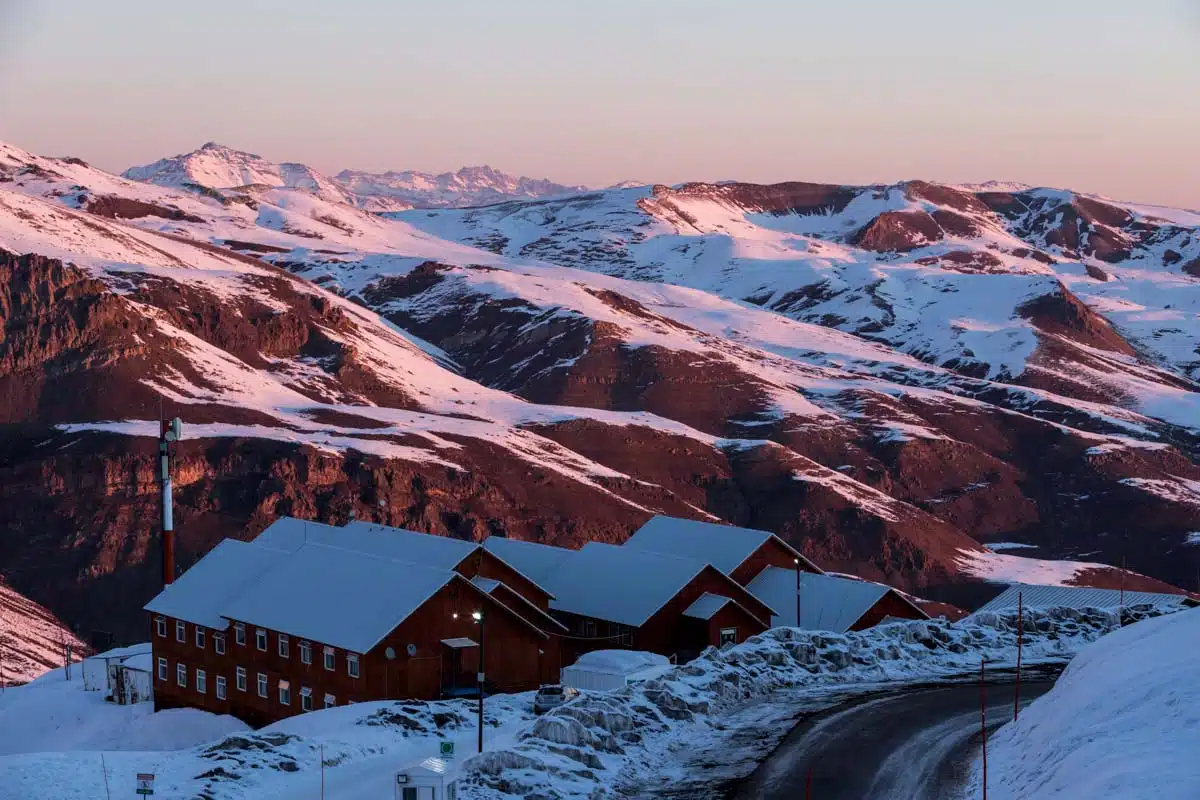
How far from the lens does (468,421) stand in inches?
6186

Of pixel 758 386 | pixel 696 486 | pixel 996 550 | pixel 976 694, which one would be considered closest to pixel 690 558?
pixel 976 694

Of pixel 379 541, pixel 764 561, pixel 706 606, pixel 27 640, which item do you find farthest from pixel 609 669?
pixel 27 640

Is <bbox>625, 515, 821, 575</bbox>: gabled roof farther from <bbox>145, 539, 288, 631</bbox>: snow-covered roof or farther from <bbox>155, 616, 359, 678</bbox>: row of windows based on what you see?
<bbox>155, 616, 359, 678</bbox>: row of windows

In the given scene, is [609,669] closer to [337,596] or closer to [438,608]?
[438,608]

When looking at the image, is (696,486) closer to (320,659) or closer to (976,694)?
(320,659)

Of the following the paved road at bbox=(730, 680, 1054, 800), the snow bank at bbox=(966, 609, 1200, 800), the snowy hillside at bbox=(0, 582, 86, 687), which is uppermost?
the snow bank at bbox=(966, 609, 1200, 800)

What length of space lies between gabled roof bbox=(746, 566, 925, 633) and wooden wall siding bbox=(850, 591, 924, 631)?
0.25 m

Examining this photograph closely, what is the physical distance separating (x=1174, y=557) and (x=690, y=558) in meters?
99.0

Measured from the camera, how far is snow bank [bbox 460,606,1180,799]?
30.9 metres

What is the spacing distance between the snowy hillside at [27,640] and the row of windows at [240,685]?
2620 centimetres

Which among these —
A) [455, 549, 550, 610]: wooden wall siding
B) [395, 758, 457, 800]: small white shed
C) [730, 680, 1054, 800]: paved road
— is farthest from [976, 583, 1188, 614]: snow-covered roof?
[395, 758, 457, 800]: small white shed

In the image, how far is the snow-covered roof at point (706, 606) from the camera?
206 ft

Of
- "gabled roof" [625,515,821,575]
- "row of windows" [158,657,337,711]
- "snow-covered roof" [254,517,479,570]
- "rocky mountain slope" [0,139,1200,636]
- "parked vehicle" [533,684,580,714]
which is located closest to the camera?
"parked vehicle" [533,684,580,714]

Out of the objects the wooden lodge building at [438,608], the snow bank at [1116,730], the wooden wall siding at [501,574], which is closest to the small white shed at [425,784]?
the snow bank at [1116,730]
